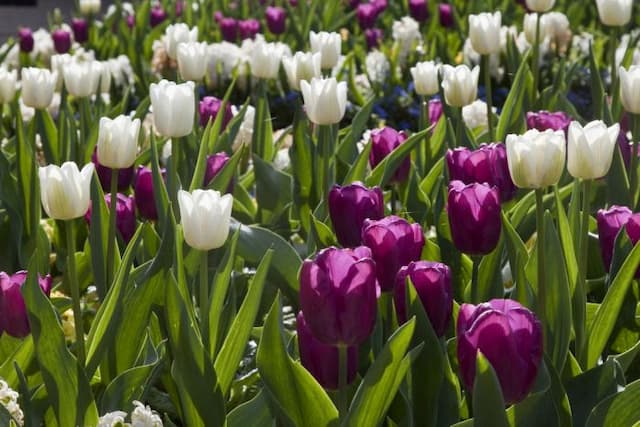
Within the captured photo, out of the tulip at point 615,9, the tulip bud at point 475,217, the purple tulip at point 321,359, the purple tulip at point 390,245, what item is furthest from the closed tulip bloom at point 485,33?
the purple tulip at point 321,359

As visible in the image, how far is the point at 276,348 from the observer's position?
164cm

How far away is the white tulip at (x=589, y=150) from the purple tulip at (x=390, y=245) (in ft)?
0.87

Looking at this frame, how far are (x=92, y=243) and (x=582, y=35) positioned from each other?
15.4ft

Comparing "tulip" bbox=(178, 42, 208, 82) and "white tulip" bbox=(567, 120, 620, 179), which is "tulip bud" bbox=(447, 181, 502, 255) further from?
"tulip" bbox=(178, 42, 208, 82)

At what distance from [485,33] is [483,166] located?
849 millimetres

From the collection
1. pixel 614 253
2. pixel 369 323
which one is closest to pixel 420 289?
pixel 369 323

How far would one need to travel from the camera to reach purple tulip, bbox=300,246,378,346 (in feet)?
4.99

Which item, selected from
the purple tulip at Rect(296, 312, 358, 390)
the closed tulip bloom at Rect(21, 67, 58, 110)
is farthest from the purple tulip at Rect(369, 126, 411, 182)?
the purple tulip at Rect(296, 312, 358, 390)

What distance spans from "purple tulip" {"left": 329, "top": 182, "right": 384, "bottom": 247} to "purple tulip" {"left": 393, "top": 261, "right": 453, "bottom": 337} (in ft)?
0.94

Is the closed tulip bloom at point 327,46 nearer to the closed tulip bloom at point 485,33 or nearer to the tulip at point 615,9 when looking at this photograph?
the closed tulip bloom at point 485,33

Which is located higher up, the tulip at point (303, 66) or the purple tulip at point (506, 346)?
the purple tulip at point (506, 346)

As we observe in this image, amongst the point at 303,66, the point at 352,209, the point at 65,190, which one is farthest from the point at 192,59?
the point at 65,190

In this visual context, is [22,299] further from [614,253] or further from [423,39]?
[423,39]

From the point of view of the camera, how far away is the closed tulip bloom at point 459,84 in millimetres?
2621
